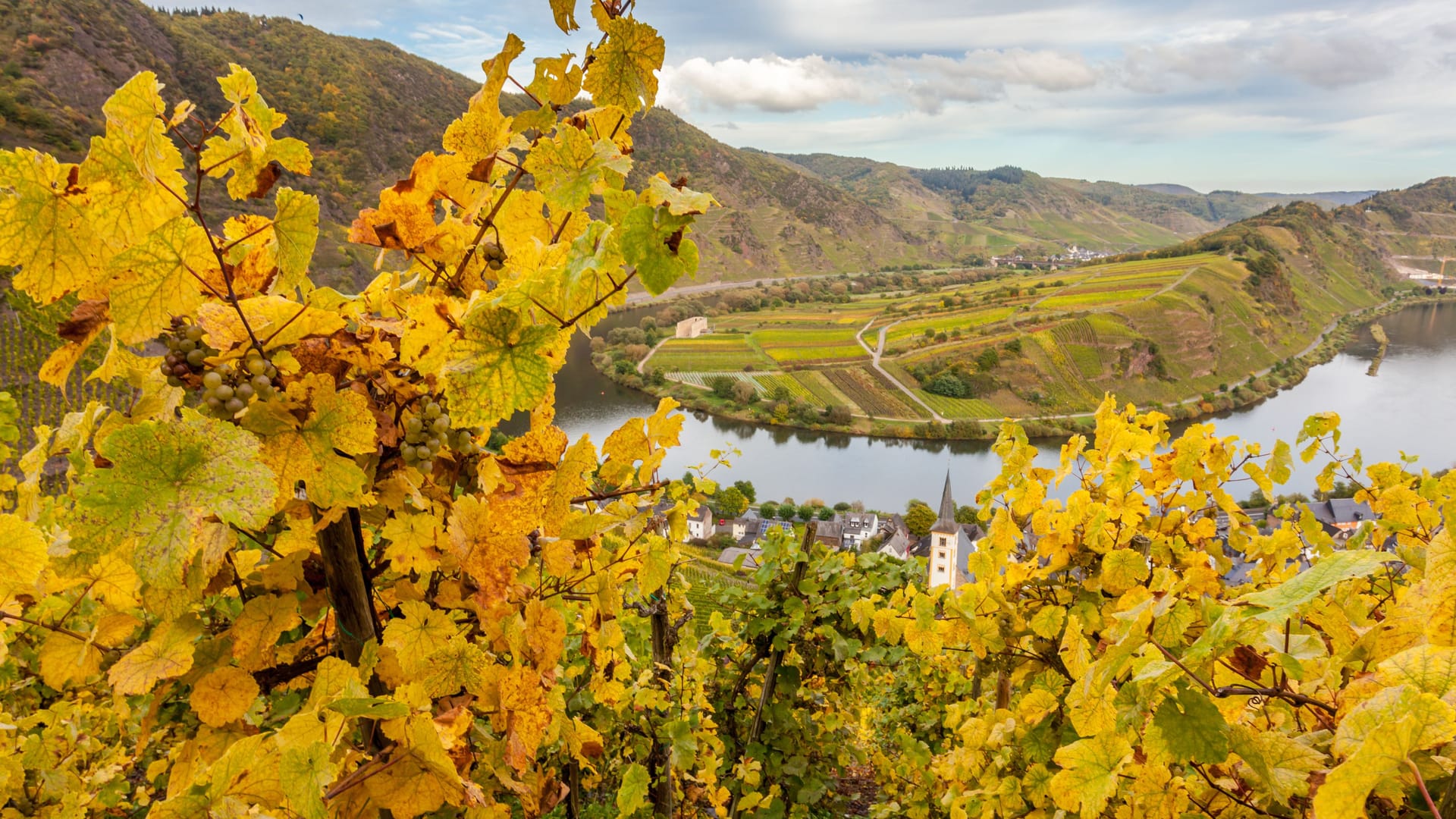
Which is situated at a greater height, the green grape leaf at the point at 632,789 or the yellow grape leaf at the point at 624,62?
the yellow grape leaf at the point at 624,62

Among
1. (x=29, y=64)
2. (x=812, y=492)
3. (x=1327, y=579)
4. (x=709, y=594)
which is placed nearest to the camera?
(x=1327, y=579)

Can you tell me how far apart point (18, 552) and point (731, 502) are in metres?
33.8

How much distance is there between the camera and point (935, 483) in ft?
138

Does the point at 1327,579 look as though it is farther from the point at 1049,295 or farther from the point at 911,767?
the point at 1049,295

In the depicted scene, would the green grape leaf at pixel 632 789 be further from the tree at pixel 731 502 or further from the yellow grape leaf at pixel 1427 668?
the tree at pixel 731 502

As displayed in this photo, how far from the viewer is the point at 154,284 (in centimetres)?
86

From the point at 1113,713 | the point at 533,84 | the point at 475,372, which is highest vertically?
the point at 533,84

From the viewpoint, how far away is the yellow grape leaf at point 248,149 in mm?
1094

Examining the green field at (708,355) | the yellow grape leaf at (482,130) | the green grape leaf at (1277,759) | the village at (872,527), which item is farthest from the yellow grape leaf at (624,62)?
the green field at (708,355)

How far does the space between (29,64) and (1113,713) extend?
72.5m

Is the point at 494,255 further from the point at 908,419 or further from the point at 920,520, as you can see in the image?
the point at 908,419

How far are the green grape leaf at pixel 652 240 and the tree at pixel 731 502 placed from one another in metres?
33.7

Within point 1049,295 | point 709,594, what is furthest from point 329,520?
point 1049,295

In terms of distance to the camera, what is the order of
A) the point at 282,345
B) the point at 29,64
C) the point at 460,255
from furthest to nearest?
the point at 29,64 → the point at 460,255 → the point at 282,345
